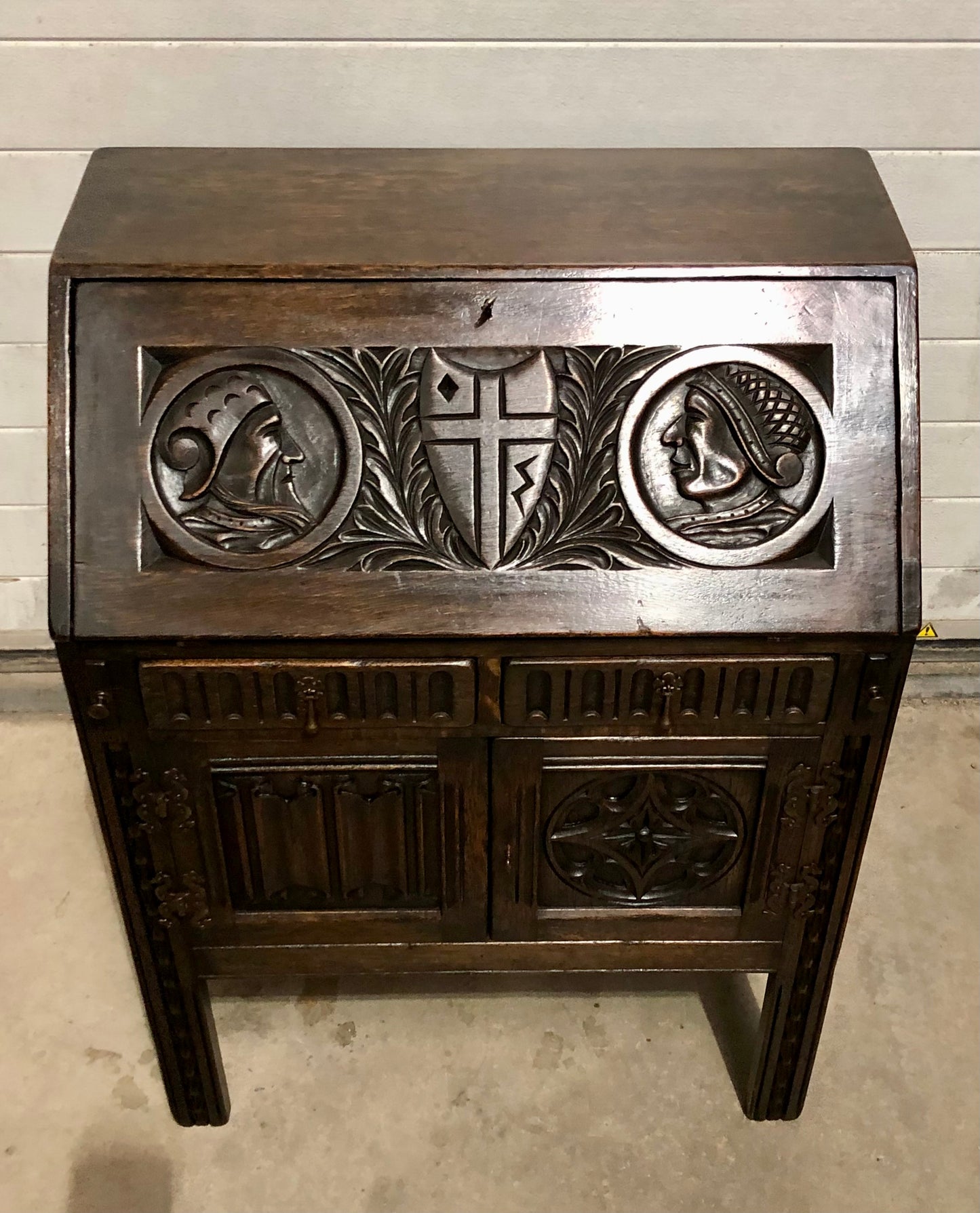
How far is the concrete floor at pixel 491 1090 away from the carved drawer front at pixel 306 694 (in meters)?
0.74

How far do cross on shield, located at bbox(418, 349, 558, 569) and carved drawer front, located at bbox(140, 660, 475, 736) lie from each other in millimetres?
161

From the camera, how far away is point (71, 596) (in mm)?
1074

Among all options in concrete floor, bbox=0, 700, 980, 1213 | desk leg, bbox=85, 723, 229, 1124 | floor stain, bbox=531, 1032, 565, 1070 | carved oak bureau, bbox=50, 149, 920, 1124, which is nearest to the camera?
carved oak bureau, bbox=50, 149, 920, 1124

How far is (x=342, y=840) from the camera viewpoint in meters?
1.28

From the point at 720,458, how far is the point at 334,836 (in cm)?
67

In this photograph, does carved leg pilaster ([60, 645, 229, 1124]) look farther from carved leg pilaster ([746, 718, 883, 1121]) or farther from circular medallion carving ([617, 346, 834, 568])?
carved leg pilaster ([746, 718, 883, 1121])

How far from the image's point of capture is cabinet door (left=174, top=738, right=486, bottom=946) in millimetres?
1206

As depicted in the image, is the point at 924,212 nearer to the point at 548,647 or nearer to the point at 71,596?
the point at 548,647

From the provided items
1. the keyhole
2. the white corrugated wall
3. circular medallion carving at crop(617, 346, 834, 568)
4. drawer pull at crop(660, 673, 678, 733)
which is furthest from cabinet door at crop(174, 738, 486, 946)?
the white corrugated wall

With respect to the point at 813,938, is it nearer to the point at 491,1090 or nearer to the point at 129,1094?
the point at 491,1090

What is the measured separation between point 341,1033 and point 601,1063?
43 centimetres
